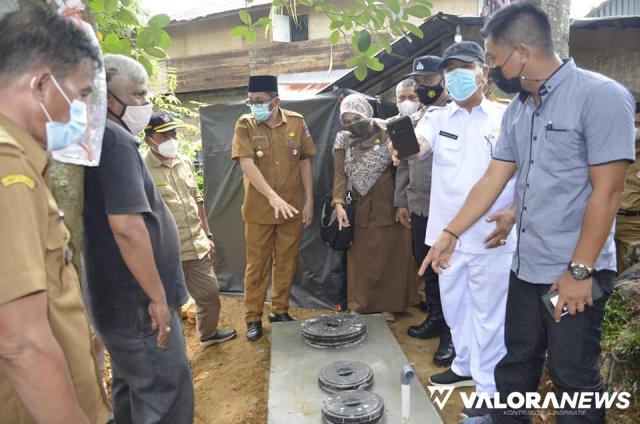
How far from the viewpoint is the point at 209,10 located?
14.6 meters

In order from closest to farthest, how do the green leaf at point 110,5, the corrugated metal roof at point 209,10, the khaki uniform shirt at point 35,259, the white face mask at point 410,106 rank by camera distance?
the khaki uniform shirt at point 35,259
the green leaf at point 110,5
the white face mask at point 410,106
the corrugated metal roof at point 209,10

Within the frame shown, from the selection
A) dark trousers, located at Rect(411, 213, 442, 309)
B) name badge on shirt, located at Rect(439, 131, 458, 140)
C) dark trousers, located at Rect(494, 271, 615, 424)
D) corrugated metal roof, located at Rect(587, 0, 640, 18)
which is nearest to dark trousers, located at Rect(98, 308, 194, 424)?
dark trousers, located at Rect(494, 271, 615, 424)

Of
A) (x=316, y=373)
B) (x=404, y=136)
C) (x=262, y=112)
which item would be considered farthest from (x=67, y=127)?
(x=262, y=112)

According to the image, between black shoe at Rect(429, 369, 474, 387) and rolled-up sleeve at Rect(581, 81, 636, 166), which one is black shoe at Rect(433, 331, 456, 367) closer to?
black shoe at Rect(429, 369, 474, 387)

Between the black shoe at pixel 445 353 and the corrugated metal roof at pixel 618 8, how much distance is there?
8.65 m

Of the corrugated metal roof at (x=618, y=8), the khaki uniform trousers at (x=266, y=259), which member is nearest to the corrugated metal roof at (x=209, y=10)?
the corrugated metal roof at (x=618, y=8)

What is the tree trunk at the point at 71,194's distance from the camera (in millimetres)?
1689

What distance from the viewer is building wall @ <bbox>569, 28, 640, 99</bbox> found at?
5.14 m

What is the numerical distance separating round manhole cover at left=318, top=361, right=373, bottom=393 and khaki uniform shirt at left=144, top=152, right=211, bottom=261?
147 cm

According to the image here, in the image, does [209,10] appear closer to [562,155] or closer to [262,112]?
[262,112]

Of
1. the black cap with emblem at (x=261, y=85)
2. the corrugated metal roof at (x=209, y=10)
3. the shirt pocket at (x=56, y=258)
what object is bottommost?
the shirt pocket at (x=56, y=258)

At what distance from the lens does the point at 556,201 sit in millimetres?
1999

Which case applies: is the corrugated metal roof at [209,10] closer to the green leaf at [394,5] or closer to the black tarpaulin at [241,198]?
the black tarpaulin at [241,198]

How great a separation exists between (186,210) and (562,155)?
114 inches
